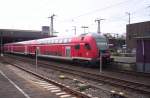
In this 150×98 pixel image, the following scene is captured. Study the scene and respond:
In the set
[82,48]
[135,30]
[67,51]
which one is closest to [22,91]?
[82,48]

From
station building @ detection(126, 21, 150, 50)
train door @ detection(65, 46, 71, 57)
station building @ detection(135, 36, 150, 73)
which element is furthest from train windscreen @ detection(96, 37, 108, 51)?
station building @ detection(126, 21, 150, 50)

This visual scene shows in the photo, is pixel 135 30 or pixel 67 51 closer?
pixel 67 51

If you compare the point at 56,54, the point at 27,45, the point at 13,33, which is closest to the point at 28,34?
the point at 13,33

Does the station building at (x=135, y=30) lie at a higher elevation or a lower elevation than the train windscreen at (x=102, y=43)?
higher

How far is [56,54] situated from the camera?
3428cm

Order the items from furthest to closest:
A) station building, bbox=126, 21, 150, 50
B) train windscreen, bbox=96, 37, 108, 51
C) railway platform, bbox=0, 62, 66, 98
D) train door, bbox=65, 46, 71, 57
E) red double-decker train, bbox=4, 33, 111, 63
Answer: station building, bbox=126, 21, 150, 50
train door, bbox=65, 46, 71, 57
train windscreen, bbox=96, 37, 108, 51
red double-decker train, bbox=4, 33, 111, 63
railway platform, bbox=0, 62, 66, 98

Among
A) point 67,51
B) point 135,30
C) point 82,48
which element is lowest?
point 67,51

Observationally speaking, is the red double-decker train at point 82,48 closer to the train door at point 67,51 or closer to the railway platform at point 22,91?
the train door at point 67,51

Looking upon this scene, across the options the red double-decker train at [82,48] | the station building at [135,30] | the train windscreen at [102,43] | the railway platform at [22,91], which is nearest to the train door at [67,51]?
the red double-decker train at [82,48]

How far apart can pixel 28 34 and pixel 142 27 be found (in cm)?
3317

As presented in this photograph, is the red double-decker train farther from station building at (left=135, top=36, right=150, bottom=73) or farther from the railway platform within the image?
the railway platform

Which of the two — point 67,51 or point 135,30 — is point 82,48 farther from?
point 135,30

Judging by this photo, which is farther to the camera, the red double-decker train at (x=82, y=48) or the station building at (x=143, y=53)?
the red double-decker train at (x=82, y=48)

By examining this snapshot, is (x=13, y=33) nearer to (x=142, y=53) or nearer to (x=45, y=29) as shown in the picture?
(x=45, y=29)
